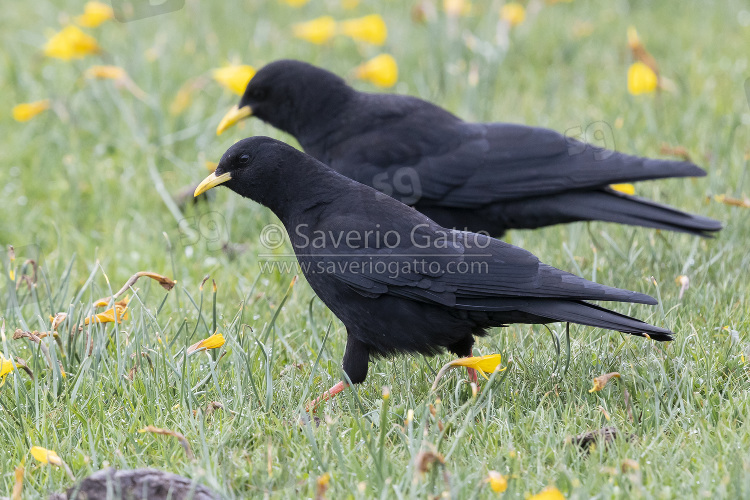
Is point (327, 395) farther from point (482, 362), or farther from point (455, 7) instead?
point (455, 7)

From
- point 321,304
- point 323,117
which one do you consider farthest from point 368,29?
point 321,304

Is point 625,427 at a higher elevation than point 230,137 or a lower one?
lower

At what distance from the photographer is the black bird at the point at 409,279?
3176mm

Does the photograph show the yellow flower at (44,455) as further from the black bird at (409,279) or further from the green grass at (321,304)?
the black bird at (409,279)

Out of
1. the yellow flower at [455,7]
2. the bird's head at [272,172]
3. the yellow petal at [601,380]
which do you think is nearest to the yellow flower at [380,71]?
the yellow flower at [455,7]

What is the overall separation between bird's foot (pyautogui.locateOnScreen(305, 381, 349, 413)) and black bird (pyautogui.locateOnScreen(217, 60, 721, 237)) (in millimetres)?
1547

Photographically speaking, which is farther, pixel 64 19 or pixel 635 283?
pixel 64 19

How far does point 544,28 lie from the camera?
7348mm

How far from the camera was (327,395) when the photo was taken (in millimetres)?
3182

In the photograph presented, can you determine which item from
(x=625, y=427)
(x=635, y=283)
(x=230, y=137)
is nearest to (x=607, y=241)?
(x=635, y=283)

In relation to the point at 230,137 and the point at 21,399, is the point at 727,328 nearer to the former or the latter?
the point at 21,399

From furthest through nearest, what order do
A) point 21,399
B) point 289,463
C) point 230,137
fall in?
point 230,137 → point 21,399 → point 289,463

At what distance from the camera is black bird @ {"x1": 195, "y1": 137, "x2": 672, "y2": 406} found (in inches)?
125

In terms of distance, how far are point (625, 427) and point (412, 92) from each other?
4.20 meters
